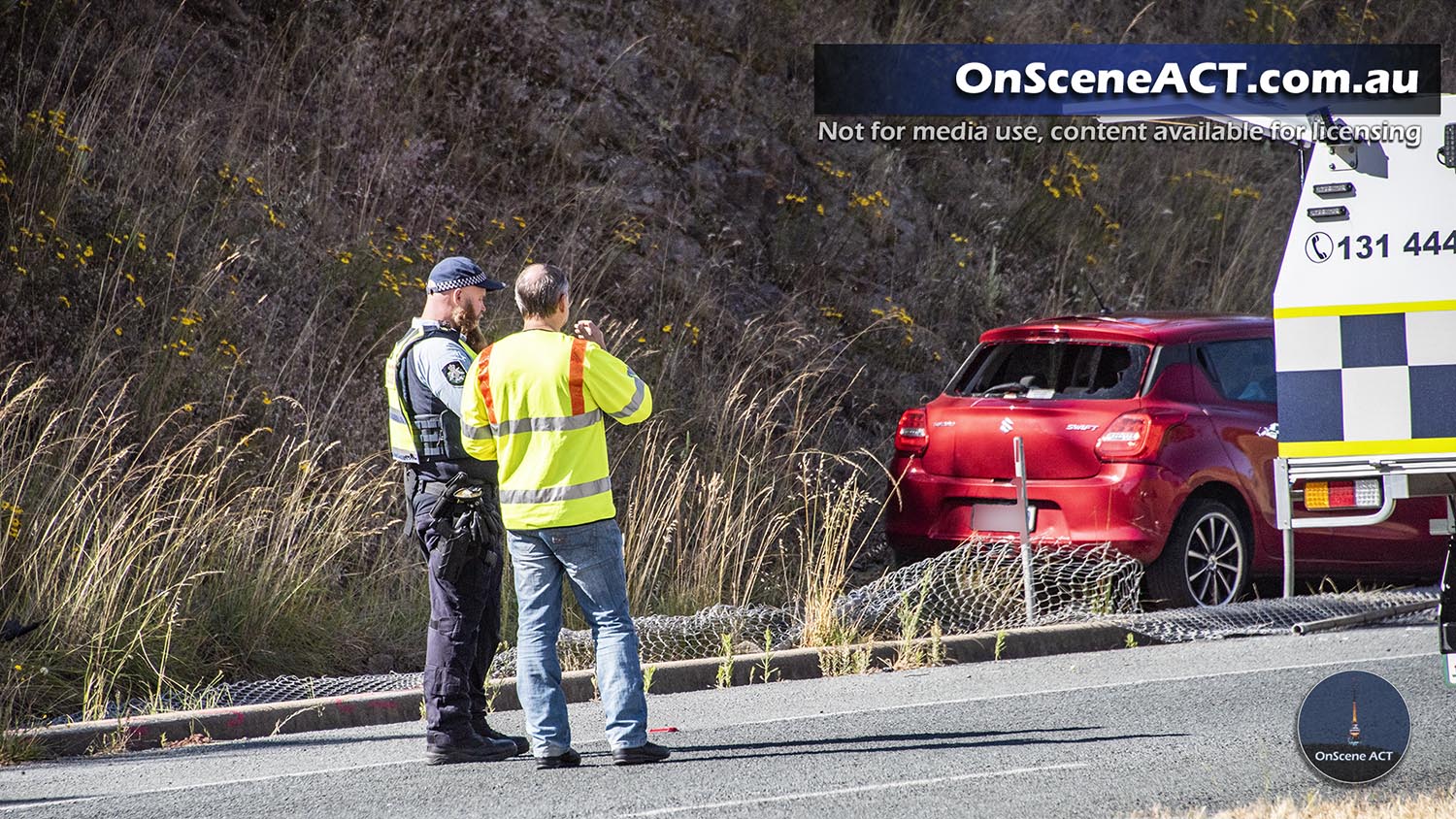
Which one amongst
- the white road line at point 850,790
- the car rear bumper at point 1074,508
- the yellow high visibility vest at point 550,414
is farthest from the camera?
the car rear bumper at point 1074,508

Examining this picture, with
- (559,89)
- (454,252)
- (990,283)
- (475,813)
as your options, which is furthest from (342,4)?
(475,813)

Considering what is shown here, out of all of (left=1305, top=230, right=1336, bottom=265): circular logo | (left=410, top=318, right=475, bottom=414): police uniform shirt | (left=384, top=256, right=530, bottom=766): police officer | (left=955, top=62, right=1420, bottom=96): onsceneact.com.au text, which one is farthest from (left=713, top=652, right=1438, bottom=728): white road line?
(left=955, top=62, right=1420, bottom=96): onsceneact.com.au text

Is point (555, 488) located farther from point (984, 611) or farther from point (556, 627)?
point (984, 611)

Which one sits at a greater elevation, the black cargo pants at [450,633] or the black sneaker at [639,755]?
the black cargo pants at [450,633]

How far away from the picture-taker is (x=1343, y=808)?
5.12 m

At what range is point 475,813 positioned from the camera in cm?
577

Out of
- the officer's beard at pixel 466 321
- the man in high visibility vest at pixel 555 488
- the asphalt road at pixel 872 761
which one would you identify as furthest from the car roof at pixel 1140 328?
the man in high visibility vest at pixel 555 488

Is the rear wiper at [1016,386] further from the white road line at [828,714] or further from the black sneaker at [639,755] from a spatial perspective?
the black sneaker at [639,755]

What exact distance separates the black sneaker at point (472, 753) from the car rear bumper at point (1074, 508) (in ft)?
13.9

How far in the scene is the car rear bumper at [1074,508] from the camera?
978 centimetres

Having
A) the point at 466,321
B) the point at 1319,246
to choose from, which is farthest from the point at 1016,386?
the point at 466,321

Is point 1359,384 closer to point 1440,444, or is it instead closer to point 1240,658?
point 1440,444

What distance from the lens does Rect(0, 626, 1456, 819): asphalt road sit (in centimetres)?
583

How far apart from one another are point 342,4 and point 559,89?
1.96m
